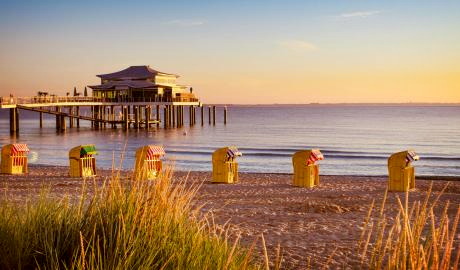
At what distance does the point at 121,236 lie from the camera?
4.92 m

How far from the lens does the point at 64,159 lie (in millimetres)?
32188

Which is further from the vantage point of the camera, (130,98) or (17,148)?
(130,98)

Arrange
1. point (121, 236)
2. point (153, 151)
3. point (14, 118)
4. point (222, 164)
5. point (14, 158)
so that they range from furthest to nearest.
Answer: point (14, 118) < point (14, 158) < point (153, 151) < point (222, 164) < point (121, 236)

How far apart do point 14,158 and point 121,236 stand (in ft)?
51.7

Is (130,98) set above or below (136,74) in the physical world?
below

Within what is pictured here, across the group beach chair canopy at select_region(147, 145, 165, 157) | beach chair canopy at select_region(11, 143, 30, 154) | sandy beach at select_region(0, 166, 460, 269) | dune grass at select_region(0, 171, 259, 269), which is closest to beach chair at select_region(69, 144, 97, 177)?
sandy beach at select_region(0, 166, 460, 269)

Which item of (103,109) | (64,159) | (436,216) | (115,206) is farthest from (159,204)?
(103,109)

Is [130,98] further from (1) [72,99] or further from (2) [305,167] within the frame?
(2) [305,167]

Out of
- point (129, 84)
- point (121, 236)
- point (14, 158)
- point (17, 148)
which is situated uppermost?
point (129, 84)

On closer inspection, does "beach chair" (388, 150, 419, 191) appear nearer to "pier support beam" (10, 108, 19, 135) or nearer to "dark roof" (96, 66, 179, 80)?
"pier support beam" (10, 108, 19, 135)

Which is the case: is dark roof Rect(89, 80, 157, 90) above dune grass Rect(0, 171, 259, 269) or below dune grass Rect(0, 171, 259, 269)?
above

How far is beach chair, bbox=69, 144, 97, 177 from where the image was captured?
59.2 feet

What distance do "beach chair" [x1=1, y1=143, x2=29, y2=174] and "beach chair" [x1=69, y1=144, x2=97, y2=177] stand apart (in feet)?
6.74

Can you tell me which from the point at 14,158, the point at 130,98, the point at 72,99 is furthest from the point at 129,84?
the point at 14,158
